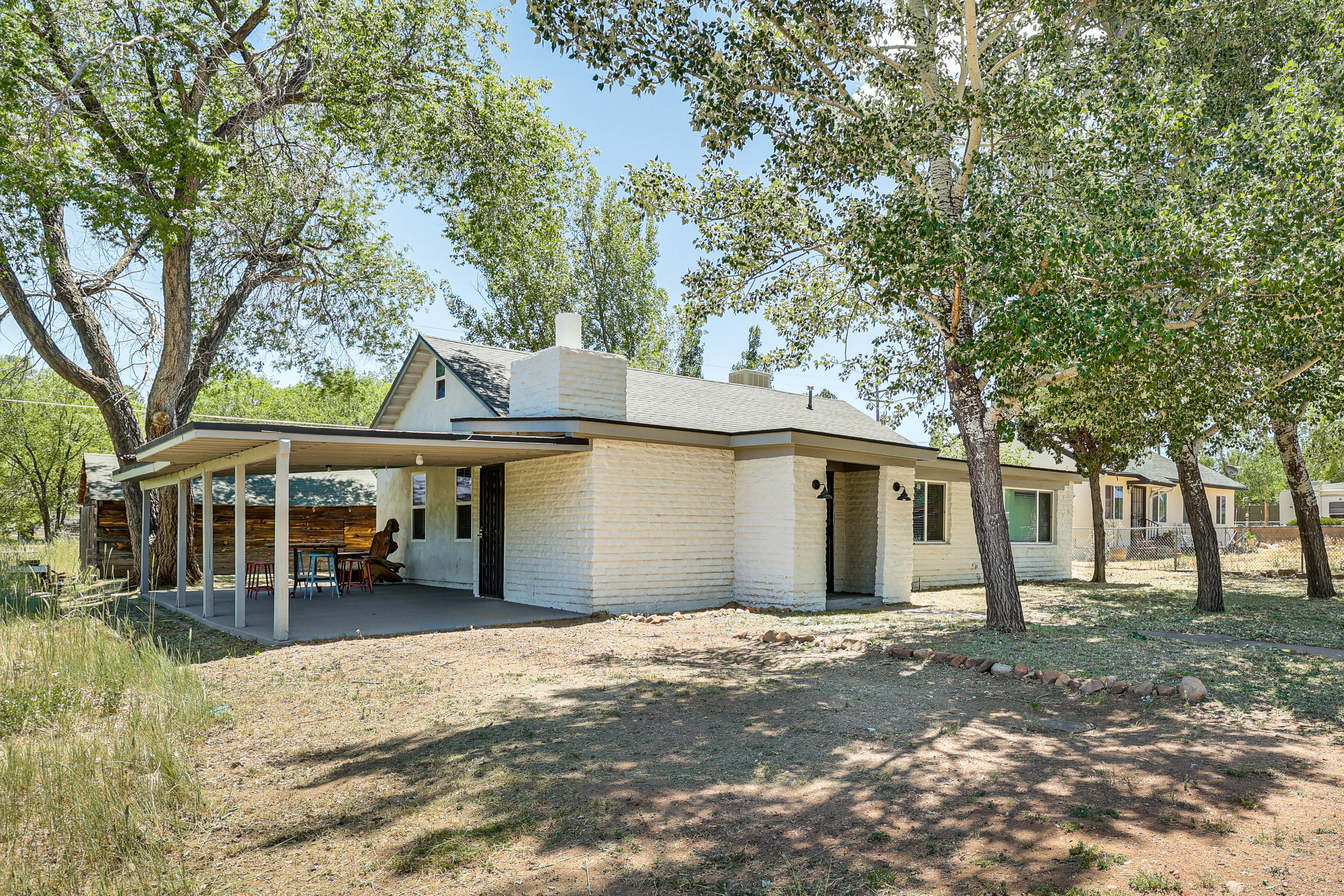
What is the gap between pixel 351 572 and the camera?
15.1 meters

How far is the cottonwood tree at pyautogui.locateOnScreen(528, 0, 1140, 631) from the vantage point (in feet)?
27.2

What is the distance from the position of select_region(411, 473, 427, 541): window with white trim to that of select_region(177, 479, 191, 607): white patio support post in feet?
13.7

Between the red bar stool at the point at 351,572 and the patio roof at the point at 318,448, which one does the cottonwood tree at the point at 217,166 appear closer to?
the patio roof at the point at 318,448

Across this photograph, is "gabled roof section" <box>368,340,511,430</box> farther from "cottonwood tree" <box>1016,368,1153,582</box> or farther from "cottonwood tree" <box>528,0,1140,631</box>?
"cottonwood tree" <box>1016,368,1153,582</box>

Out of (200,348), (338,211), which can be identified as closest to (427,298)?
(338,211)

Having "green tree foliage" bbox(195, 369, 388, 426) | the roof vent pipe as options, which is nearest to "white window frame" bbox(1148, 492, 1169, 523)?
the roof vent pipe

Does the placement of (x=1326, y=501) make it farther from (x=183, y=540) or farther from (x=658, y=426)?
(x=183, y=540)

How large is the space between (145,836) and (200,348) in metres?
16.6

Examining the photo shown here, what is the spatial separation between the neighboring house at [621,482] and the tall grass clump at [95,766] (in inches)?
93.6

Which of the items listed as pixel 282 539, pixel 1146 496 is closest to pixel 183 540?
pixel 282 539

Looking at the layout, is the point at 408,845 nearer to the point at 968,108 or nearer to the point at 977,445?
the point at 977,445

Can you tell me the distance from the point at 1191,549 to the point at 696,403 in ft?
71.9

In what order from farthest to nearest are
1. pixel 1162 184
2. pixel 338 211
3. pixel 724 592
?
pixel 338 211 → pixel 724 592 → pixel 1162 184

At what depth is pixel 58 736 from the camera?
5418mm
